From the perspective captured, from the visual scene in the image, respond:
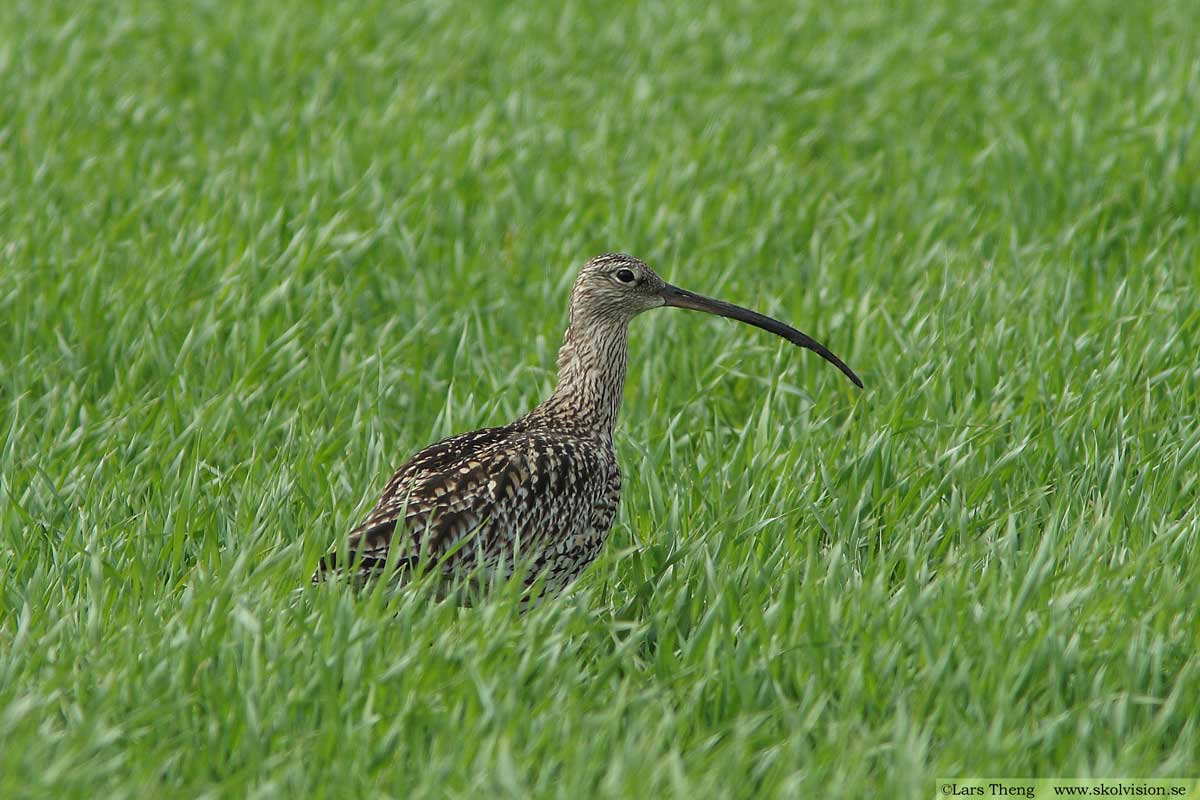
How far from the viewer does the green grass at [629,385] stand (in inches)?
166

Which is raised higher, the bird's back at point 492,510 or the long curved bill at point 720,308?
the long curved bill at point 720,308

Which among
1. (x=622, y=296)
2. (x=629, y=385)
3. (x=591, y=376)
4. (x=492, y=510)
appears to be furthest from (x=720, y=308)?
(x=492, y=510)

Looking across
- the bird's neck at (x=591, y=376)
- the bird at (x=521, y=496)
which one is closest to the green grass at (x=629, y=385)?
the bird at (x=521, y=496)

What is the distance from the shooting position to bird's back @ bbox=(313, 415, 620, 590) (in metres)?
4.79

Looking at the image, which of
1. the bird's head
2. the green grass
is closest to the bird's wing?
the green grass

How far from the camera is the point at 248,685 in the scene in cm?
422

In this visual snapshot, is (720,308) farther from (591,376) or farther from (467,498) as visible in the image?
(467,498)

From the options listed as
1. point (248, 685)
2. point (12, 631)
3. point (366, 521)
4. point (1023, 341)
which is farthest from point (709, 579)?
point (1023, 341)

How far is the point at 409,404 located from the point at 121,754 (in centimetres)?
305

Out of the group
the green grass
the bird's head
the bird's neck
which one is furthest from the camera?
the bird's head

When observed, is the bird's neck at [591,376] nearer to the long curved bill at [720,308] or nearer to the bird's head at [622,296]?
the bird's head at [622,296]

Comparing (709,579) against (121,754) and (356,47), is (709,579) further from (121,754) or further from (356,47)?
(356,47)

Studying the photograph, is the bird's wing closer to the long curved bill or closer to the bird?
the bird

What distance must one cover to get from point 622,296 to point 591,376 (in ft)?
1.09
